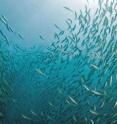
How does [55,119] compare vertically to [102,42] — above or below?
below

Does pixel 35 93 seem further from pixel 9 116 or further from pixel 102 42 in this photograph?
pixel 102 42

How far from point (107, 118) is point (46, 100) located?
3.81 feet

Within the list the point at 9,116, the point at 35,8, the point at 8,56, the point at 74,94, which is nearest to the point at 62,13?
the point at 35,8

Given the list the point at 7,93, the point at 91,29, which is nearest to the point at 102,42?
the point at 91,29

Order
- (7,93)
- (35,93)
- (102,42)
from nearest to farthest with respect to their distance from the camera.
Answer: (102,42)
(7,93)
(35,93)

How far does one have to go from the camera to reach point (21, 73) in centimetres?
562

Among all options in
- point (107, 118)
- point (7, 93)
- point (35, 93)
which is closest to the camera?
point (107, 118)

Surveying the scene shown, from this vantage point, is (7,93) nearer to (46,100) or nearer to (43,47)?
(46,100)

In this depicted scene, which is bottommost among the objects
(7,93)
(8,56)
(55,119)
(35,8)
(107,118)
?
(107,118)

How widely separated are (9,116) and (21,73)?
2.74 ft

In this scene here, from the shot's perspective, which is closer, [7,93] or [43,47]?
[7,93]

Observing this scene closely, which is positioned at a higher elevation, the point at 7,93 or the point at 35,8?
the point at 35,8

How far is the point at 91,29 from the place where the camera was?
184 inches

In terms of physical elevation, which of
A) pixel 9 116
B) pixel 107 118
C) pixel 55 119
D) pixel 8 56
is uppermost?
pixel 8 56
